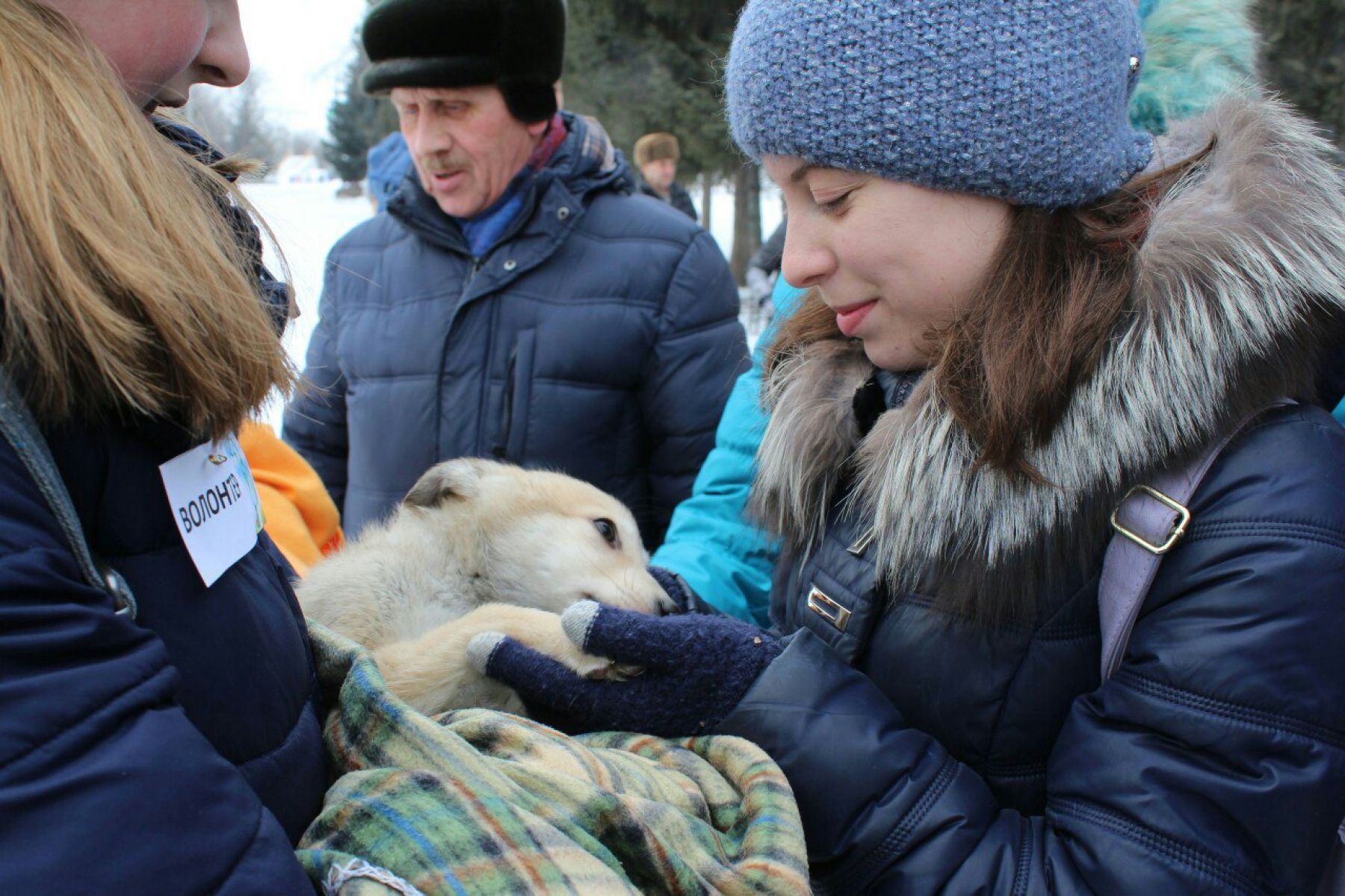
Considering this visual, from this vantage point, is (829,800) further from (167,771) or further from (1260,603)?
(167,771)

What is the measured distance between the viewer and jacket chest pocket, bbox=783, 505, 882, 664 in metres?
1.66

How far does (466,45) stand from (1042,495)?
2.62 metres

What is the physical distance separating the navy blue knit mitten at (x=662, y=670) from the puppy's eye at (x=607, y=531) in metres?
0.98

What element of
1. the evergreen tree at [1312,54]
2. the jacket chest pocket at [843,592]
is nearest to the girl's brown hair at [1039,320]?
the jacket chest pocket at [843,592]

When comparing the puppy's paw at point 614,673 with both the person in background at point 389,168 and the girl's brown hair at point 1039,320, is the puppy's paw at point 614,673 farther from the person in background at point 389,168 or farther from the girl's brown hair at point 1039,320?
the person in background at point 389,168

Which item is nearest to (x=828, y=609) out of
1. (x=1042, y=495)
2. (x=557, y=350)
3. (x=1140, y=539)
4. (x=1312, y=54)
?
(x=1042, y=495)

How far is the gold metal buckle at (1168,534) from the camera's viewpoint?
1.38m

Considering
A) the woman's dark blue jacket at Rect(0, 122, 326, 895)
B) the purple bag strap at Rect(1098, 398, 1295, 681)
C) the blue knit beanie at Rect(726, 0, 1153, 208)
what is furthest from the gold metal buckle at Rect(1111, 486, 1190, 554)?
the woman's dark blue jacket at Rect(0, 122, 326, 895)

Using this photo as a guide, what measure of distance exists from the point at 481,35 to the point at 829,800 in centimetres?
277

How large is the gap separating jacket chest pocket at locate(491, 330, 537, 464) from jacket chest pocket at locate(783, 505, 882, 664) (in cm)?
165

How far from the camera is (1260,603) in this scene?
1299 mm

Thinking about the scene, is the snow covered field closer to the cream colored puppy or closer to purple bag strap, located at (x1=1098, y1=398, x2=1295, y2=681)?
the cream colored puppy

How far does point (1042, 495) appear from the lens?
150cm

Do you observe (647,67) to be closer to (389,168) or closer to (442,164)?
(389,168)
